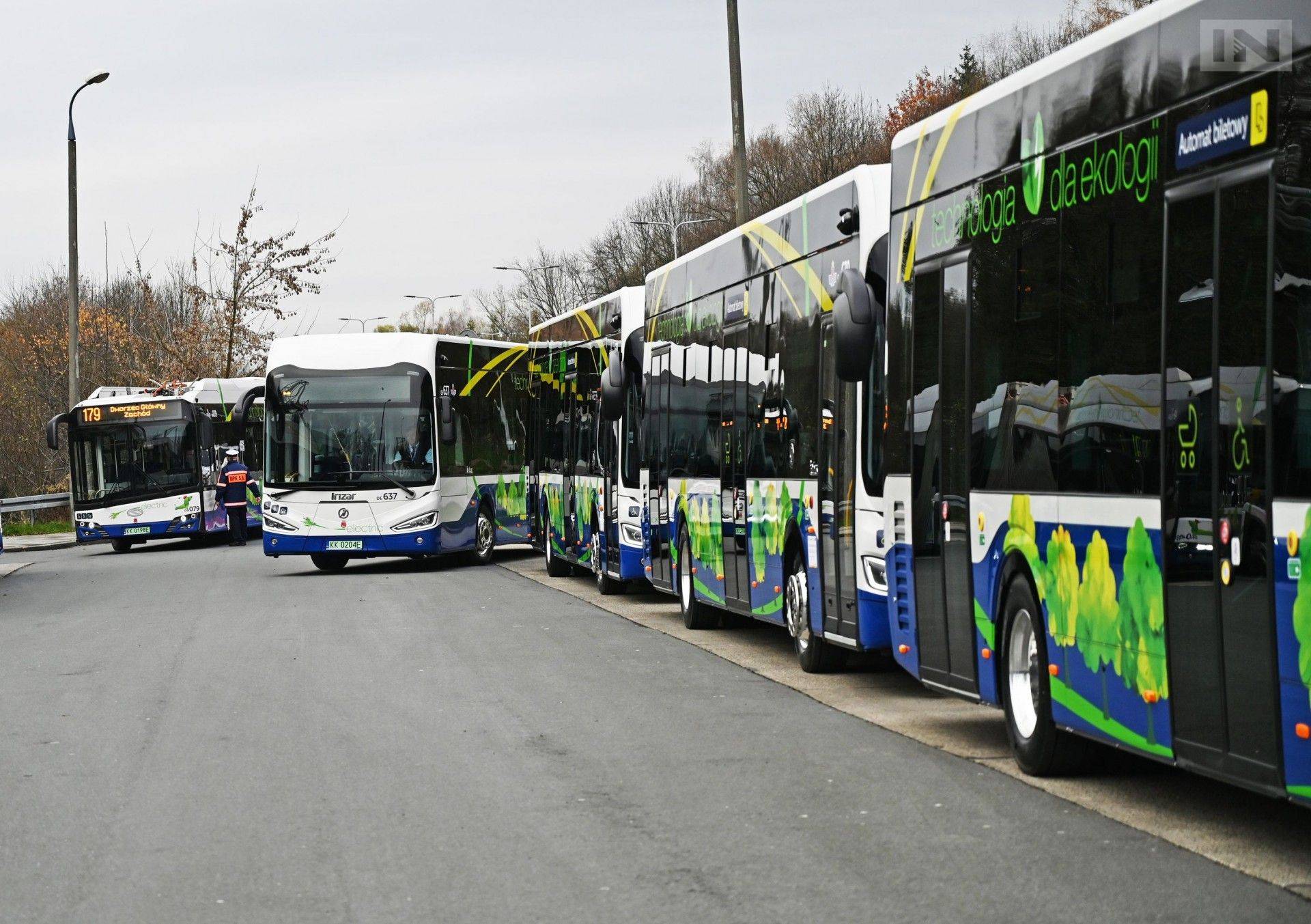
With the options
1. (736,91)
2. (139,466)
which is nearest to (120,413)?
(139,466)

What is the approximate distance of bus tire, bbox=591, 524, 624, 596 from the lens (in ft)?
72.9

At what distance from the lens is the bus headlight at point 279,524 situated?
2716 cm

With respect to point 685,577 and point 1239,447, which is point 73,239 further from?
point 1239,447

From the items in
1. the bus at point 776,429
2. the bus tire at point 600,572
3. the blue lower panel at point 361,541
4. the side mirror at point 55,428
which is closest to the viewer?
the bus at point 776,429

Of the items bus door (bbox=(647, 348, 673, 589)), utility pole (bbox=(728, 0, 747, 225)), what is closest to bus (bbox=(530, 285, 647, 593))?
bus door (bbox=(647, 348, 673, 589))

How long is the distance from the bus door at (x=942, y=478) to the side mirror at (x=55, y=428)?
96.0ft

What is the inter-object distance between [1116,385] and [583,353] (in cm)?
1564

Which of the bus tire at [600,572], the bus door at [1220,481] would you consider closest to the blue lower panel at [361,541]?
the bus tire at [600,572]

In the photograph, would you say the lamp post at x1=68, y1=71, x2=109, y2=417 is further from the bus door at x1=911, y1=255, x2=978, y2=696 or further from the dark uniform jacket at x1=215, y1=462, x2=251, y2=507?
the bus door at x1=911, y1=255, x2=978, y2=696

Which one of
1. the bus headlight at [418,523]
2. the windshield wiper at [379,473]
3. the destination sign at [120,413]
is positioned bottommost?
the bus headlight at [418,523]

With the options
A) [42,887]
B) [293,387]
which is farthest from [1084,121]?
[293,387]

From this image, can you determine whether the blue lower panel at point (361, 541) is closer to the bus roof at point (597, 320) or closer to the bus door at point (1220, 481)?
the bus roof at point (597, 320)

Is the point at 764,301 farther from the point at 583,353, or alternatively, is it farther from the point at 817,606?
the point at 583,353

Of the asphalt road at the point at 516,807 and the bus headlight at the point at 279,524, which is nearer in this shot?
the asphalt road at the point at 516,807
